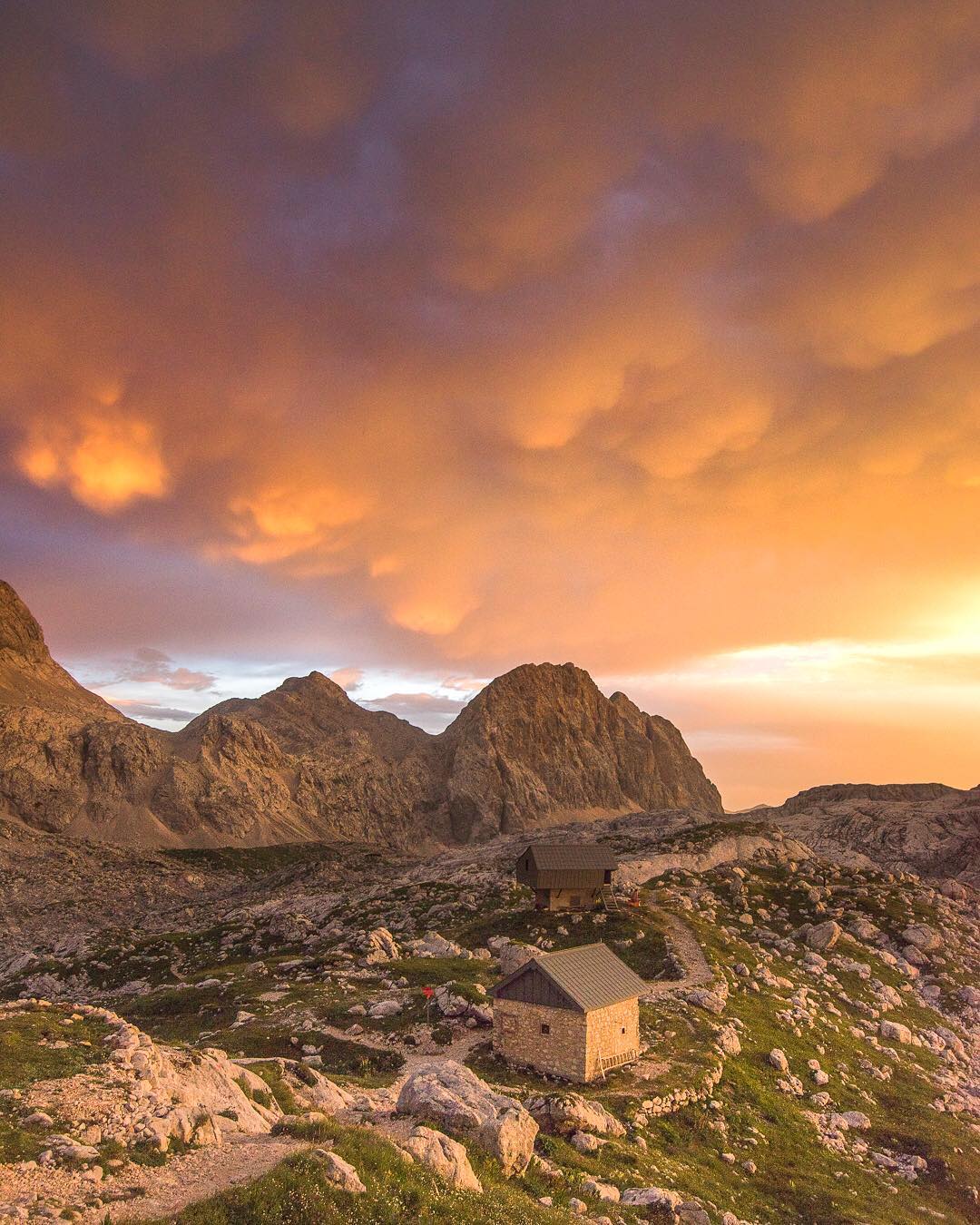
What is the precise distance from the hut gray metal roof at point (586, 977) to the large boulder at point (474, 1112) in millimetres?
7319

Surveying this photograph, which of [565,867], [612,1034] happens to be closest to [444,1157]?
[612,1034]

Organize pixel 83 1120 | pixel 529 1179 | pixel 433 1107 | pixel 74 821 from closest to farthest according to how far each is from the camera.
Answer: pixel 83 1120, pixel 529 1179, pixel 433 1107, pixel 74 821

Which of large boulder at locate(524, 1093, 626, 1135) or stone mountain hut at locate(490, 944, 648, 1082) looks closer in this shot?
large boulder at locate(524, 1093, 626, 1135)

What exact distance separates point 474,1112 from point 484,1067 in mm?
12411

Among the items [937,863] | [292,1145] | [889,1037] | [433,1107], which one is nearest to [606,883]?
[889,1037]

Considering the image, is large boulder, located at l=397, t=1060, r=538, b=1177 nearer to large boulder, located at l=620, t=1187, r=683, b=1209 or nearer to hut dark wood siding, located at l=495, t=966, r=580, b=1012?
large boulder, located at l=620, t=1187, r=683, b=1209

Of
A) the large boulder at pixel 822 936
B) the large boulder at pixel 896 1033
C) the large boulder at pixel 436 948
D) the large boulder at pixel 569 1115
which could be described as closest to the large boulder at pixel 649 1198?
the large boulder at pixel 569 1115

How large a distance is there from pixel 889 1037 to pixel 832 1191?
2698 cm

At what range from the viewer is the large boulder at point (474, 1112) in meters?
23.6

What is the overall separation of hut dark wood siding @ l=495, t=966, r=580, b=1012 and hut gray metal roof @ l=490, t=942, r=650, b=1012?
17 cm

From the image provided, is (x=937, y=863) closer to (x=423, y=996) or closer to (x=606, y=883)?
(x=606, y=883)

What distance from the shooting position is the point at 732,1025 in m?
45.3

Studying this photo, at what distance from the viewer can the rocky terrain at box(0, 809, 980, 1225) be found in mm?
18531

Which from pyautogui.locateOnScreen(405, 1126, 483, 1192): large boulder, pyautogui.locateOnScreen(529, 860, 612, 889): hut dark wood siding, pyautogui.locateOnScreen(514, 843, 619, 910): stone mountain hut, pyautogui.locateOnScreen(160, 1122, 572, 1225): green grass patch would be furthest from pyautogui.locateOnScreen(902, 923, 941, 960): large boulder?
pyautogui.locateOnScreen(405, 1126, 483, 1192): large boulder
